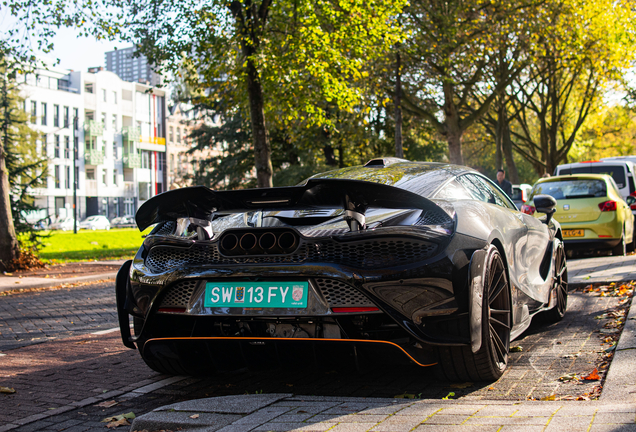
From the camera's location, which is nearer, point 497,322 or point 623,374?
point 623,374

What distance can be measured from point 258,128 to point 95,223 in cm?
4965

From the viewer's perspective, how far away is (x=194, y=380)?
178 inches

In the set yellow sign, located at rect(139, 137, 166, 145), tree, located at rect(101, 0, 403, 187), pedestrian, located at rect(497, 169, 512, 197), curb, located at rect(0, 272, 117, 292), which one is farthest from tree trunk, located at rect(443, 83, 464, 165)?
yellow sign, located at rect(139, 137, 166, 145)

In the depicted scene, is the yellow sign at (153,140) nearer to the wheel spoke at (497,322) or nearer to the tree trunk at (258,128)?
the tree trunk at (258,128)

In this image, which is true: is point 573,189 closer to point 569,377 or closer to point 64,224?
point 569,377

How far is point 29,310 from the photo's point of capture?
8750 millimetres

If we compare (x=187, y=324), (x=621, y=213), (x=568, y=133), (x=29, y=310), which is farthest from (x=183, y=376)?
(x=568, y=133)

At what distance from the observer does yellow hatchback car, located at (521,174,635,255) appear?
1204 cm

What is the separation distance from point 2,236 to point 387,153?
2647 centimetres

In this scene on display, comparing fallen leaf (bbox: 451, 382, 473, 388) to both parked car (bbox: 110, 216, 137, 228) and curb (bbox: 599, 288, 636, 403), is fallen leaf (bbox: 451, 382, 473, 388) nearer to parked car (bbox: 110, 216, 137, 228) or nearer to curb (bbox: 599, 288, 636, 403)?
curb (bbox: 599, 288, 636, 403)

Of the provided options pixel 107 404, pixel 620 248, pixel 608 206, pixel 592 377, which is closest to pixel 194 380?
pixel 107 404

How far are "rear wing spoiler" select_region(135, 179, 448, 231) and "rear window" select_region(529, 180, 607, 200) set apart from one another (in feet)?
31.1

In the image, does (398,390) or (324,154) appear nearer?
(398,390)

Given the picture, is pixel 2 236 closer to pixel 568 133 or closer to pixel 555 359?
pixel 555 359
